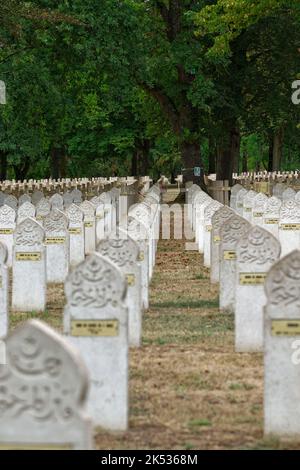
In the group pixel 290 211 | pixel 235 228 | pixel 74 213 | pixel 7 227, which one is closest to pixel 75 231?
pixel 74 213

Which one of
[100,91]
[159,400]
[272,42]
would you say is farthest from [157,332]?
[272,42]

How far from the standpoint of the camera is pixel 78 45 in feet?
110

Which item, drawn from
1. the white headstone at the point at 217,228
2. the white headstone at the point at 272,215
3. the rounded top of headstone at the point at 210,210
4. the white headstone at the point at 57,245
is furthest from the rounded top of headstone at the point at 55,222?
the white headstone at the point at 272,215

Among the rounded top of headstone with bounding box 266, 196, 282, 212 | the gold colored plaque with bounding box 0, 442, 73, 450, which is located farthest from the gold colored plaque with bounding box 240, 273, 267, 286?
the rounded top of headstone with bounding box 266, 196, 282, 212

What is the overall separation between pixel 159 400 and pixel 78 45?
23681mm

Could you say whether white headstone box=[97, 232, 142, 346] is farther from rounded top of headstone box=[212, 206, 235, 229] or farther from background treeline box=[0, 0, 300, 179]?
background treeline box=[0, 0, 300, 179]

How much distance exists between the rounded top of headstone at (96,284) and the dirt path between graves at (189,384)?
1.03 m

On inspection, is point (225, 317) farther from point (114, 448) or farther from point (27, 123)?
point (27, 123)

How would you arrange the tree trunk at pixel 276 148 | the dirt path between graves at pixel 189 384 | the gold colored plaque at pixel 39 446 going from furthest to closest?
the tree trunk at pixel 276 148 < the dirt path between graves at pixel 189 384 < the gold colored plaque at pixel 39 446

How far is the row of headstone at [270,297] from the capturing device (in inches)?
368

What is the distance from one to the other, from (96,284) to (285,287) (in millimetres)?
1444

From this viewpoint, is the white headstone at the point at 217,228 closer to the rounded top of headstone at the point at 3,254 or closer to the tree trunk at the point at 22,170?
the rounded top of headstone at the point at 3,254

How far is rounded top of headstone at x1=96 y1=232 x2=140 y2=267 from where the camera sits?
44.3 feet

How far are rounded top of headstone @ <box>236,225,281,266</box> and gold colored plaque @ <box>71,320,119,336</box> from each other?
3.68 meters
